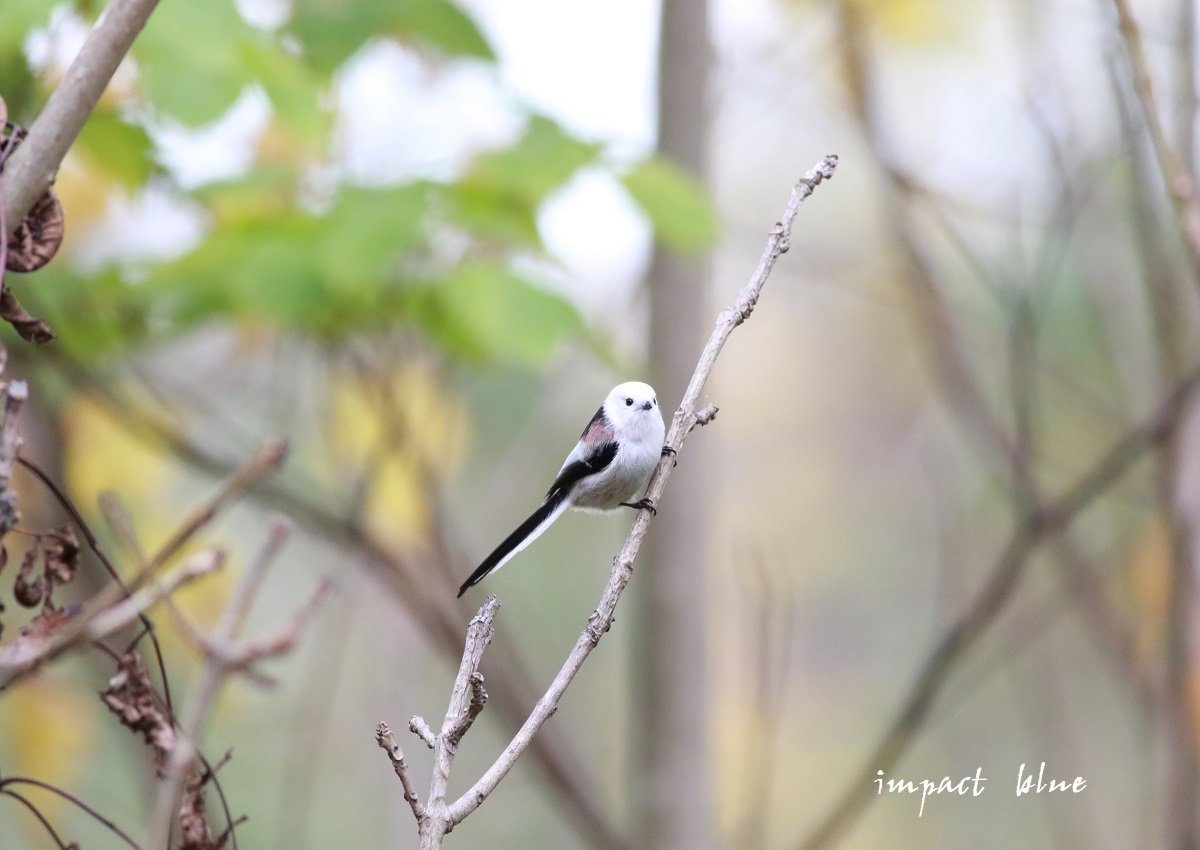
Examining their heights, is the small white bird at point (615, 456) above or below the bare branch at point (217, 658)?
above

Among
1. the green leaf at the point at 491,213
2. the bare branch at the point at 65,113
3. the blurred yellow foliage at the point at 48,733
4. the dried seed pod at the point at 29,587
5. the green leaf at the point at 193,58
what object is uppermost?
the green leaf at the point at 491,213

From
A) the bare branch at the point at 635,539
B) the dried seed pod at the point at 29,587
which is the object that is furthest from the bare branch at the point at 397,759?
the dried seed pod at the point at 29,587

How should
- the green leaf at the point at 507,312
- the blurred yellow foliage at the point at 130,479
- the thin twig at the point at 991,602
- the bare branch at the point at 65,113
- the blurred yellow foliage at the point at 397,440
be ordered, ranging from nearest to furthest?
1. the bare branch at the point at 65,113
2. the green leaf at the point at 507,312
3. the thin twig at the point at 991,602
4. the blurred yellow foliage at the point at 397,440
5. the blurred yellow foliage at the point at 130,479

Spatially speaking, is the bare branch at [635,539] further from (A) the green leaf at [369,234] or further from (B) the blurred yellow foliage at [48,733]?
(B) the blurred yellow foliage at [48,733]

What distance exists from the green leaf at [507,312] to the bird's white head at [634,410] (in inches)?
8.7

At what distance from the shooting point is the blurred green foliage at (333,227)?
2.57 m

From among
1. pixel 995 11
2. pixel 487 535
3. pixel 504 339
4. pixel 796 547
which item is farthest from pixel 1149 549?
pixel 796 547

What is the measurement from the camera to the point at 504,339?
8.48ft

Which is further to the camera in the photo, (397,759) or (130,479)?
(130,479)

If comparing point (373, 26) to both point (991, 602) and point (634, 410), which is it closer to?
point (634, 410)

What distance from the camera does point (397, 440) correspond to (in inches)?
139

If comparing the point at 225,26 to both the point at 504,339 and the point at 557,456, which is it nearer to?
the point at 504,339

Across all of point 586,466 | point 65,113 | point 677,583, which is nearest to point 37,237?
point 65,113

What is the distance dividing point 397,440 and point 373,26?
51.6 inches
